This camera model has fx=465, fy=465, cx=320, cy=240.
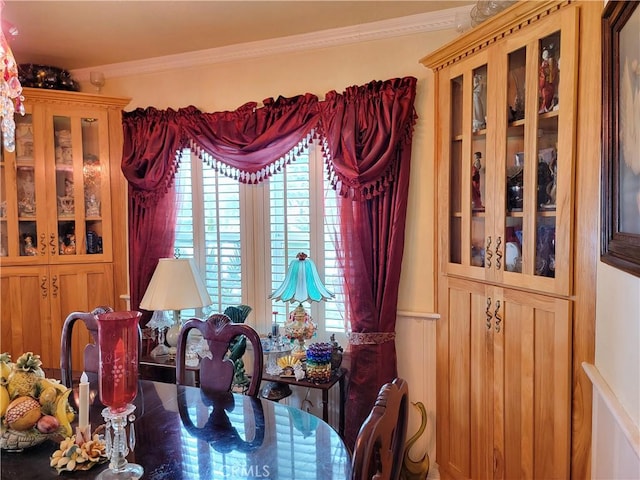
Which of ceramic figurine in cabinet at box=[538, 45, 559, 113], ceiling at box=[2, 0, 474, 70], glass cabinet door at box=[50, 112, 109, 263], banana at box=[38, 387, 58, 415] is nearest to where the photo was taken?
banana at box=[38, 387, 58, 415]

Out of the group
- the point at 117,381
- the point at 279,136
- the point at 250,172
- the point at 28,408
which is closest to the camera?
the point at 117,381

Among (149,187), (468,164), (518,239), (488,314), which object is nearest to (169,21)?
(149,187)

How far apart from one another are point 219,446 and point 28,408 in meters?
0.58

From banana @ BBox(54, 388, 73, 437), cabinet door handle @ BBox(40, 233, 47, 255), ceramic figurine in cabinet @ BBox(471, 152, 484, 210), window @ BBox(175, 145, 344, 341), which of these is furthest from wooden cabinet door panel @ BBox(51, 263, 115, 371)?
ceramic figurine in cabinet @ BBox(471, 152, 484, 210)

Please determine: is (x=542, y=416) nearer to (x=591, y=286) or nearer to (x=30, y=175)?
(x=591, y=286)

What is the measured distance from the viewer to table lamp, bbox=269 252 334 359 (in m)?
2.63

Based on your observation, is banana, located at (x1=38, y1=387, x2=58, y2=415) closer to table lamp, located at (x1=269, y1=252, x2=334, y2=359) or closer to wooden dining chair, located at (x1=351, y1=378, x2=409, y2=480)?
wooden dining chair, located at (x1=351, y1=378, x2=409, y2=480)

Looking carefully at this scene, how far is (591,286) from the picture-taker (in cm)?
173

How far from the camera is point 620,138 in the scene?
1362 mm

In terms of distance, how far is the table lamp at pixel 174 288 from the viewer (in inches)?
107

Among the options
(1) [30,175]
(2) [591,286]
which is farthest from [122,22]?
(2) [591,286]

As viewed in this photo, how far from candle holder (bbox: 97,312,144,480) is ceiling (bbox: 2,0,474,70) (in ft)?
5.91

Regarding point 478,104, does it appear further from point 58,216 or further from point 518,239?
point 58,216

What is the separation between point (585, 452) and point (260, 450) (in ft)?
4.18
